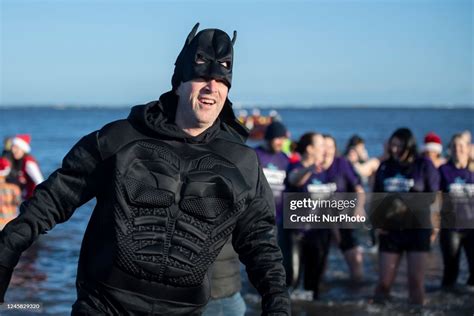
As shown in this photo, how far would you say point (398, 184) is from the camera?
9117 mm

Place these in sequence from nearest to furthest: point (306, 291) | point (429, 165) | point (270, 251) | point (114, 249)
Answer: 1. point (114, 249)
2. point (270, 251)
3. point (429, 165)
4. point (306, 291)

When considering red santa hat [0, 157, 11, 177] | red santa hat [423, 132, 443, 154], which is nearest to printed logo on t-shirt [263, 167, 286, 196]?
red santa hat [423, 132, 443, 154]

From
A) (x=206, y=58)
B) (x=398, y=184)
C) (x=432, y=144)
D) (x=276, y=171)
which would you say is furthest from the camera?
(x=432, y=144)

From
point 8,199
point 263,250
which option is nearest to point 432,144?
point 8,199

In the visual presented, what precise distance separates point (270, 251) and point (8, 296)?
6.65m

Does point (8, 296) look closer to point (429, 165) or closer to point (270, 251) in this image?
point (429, 165)

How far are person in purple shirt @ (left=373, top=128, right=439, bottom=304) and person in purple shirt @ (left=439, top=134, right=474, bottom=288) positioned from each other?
2.39 ft

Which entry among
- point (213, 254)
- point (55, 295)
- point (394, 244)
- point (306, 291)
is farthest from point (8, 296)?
point (213, 254)

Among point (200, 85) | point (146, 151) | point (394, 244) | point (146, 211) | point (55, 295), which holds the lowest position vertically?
point (55, 295)

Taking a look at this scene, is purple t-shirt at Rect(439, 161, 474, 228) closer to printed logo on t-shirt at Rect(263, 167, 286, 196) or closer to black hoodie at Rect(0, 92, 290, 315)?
printed logo on t-shirt at Rect(263, 167, 286, 196)

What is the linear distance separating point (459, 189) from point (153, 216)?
23.0 ft

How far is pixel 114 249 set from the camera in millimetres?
3338

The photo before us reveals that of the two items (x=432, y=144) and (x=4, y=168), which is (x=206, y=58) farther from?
(x=4, y=168)

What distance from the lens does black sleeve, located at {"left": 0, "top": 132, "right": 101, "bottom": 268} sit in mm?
3254
